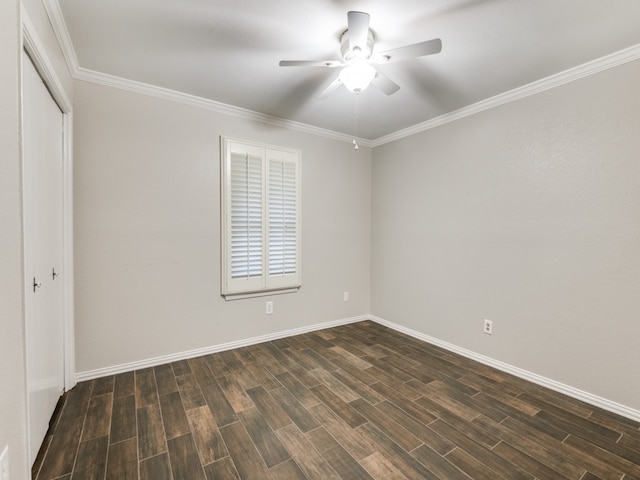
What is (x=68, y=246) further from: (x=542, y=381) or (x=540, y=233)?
(x=542, y=381)

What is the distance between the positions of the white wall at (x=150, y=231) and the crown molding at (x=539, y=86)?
5.19ft

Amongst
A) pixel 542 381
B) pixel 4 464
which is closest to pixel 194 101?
pixel 4 464

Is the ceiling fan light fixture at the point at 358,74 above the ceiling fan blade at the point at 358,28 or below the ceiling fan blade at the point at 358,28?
below

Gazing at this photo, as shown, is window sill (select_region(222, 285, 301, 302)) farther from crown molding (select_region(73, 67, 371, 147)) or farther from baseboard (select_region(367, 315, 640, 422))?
crown molding (select_region(73, 67, 371, 147))

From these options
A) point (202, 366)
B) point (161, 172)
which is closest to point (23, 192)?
point (161, 172)

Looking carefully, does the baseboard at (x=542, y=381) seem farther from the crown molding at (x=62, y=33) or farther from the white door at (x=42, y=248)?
the crown molding at (x=62, y=33)

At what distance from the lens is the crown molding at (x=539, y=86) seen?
78.9 inches

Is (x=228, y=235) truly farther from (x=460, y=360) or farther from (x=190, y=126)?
(x=460, y=360)

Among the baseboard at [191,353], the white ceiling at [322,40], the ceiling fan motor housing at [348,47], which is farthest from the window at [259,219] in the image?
the ceiling fan motor housing at [348,47]

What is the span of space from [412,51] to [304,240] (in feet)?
7.52

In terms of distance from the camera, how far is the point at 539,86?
2395mm

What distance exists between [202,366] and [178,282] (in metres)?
0.81

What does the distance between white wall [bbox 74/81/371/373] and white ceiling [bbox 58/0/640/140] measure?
0.35 metres

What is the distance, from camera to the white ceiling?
1664 millimetres
